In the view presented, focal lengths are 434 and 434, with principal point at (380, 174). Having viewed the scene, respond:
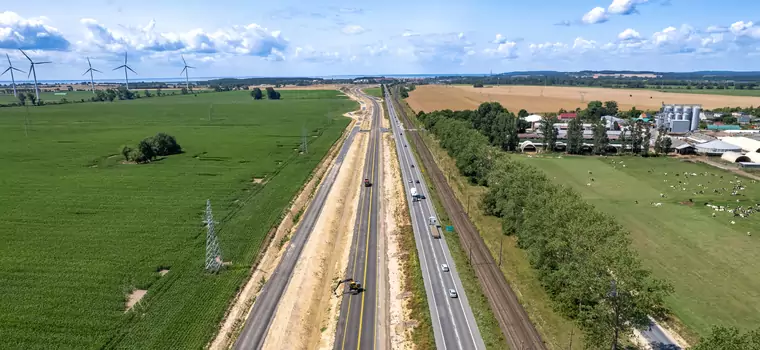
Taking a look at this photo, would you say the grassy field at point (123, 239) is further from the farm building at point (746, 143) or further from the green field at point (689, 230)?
the farm building at point (746, 143)

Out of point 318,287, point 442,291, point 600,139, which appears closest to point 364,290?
point 318,287

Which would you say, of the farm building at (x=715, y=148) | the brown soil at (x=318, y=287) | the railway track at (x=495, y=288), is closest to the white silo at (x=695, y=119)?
the farm building at (x=715, y=148)

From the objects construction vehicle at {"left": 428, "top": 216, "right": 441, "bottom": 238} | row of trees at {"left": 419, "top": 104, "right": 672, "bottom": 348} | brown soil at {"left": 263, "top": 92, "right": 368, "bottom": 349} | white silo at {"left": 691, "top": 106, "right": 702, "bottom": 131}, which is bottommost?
brown soil at {"left": 263, "top": 92, "right": 368, "bottom": 349}

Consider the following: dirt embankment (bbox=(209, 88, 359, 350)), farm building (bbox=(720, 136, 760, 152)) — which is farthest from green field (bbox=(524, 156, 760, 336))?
dirt embankment (bbox=(209, 88, 359, 350))

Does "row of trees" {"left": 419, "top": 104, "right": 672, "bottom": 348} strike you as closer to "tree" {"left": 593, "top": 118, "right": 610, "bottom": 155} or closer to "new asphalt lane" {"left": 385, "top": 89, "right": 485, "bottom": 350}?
"new asphalt lane" {"left": 385, "top": 89, "right": 485, "bottom": 350}

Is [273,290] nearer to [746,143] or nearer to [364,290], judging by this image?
[364,290]

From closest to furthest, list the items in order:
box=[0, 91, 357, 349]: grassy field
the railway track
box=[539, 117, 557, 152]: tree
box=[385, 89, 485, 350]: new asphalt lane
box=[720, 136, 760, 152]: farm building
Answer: the railway track
box=[385, 89, 485, 350]: new asphalt lane
box=[0, 91, 357, 349]: grassy field
box=[720, 136, 760, 152]: farm building
box=[539, 117, 557, 152]: tree
